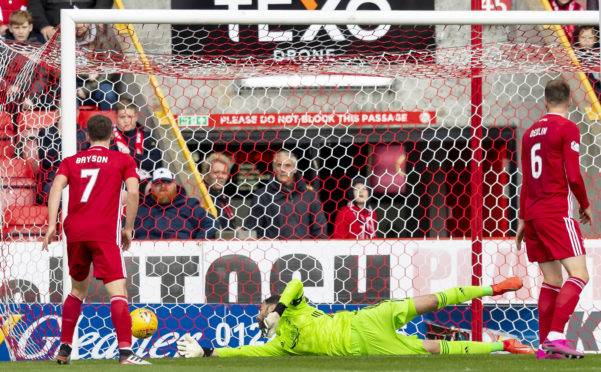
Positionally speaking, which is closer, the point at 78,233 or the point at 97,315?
the point at 78,233

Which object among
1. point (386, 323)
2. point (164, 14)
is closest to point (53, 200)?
point (164, 14)

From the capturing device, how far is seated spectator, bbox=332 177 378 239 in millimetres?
8641

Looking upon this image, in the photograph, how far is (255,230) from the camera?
870 centimetres

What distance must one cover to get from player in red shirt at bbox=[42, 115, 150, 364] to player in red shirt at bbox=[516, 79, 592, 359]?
7.72 ft

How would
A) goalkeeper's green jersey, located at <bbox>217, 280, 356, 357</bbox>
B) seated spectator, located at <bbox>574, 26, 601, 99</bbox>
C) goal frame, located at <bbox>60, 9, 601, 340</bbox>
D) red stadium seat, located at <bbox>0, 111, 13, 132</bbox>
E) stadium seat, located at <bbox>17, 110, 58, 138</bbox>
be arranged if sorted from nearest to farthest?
goalkeeper's green jersey, located at <bbox>217, 280, 356, 357</bbox>, goal frame, located at <bbox>60, 9, 601, 340</bbox>, seated spectator, located at <bbox>574, 26, 601, 99</bbox>, red stadium seat, located at <bbox>0, 111, 13, 132</bbox>, stadium seat, located at <bbox>17, 110, 58, 138</bbox>

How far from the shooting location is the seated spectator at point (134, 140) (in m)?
9.11

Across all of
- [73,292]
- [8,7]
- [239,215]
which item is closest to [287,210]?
[239,215]

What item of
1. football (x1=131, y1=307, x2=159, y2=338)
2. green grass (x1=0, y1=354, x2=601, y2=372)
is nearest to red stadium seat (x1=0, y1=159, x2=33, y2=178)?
football (x1=131, y1=307, x2=159, y2=338)

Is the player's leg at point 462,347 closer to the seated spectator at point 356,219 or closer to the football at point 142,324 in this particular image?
the seated spectator at point 356,219

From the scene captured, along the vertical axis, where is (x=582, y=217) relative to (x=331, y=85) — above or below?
below

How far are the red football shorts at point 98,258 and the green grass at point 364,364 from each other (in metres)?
0.54

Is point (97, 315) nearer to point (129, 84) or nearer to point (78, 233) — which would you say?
point (78, 233)

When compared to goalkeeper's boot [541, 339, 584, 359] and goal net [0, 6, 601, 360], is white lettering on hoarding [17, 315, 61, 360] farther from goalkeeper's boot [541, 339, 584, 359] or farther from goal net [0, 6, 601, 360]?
goalkeeper's boot [541, 339, 584, 359]

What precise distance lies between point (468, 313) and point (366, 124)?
3.39 metres
